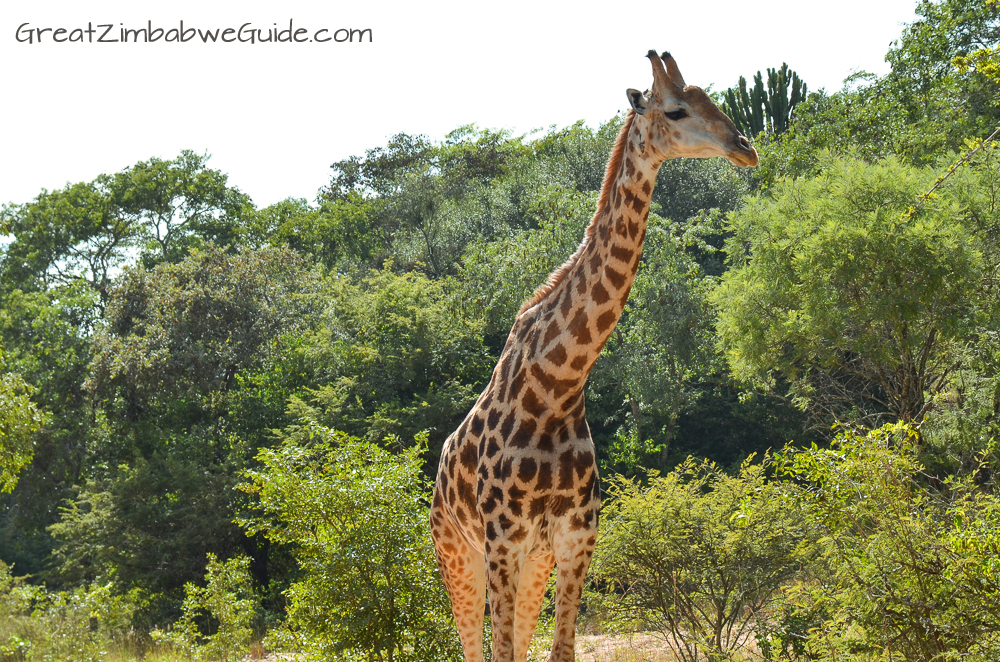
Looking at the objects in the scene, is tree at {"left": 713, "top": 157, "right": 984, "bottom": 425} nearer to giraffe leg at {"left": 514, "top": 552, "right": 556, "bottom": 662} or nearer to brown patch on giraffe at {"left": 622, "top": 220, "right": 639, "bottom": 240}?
giraffe leg at {"left": 514, "top": 552, "right": 556, "bottom": 662}

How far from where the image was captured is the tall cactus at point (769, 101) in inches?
1129

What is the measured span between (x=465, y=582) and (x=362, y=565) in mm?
1736

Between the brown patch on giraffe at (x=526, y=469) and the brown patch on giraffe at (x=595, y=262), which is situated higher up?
the brown patch on giraffe at (x=595, y=262)

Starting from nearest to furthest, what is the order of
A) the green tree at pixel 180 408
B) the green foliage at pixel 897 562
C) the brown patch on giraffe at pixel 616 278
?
the brown patch on giraffe at pixel 616 278, the green foliage at pixel 897 562, the green tree at pixel 180 408

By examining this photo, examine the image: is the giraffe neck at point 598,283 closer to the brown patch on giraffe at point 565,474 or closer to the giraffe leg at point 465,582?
the brown patch on giraffe at point 565,474

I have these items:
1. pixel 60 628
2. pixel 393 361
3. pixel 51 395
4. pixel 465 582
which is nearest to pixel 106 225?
pixel 51 395

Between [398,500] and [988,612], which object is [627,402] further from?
[988,612]

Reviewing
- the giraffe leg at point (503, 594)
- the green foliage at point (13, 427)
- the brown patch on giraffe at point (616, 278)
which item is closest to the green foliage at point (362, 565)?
the giraffe leg at point (503, 594)

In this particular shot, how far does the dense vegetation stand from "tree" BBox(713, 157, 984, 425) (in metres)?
0.06

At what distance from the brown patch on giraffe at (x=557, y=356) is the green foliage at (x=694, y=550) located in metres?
4.27

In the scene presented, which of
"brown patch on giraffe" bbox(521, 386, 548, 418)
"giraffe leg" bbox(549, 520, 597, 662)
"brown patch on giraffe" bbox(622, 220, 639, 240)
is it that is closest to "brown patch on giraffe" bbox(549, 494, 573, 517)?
"giraffe leg" bbox(549, 520, 597, 662)

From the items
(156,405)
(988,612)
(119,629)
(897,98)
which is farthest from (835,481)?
(156,405)

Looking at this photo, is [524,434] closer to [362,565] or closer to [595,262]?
[595,262]

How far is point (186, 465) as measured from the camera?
19.3m
